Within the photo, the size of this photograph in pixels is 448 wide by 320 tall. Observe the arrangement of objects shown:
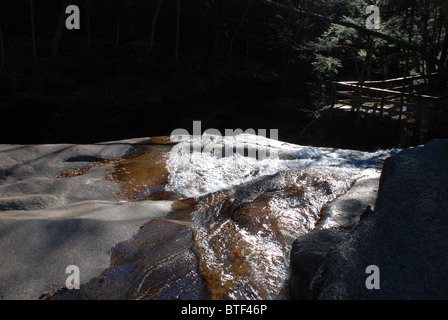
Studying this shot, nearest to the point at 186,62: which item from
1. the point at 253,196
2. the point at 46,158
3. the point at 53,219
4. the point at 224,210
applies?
the point at 46,158

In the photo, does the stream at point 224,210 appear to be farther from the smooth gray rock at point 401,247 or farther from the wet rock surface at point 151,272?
the smooth gray rock at point 401,247

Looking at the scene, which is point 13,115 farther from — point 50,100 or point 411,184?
point 411,184

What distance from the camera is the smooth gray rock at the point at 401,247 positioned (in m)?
2.31

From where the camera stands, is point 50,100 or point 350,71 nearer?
point 50,100

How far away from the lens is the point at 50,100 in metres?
15.4

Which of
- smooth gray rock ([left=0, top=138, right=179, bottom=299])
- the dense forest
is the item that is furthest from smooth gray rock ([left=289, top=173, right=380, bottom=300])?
the dense forest

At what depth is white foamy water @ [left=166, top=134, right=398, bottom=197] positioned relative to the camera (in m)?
6.61

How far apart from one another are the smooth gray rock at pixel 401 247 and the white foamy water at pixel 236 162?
3.53 m

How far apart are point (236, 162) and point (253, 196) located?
182cm

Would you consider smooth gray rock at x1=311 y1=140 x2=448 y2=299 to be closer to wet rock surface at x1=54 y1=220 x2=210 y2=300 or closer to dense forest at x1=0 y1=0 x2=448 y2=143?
wet rock surface at x1=54 y1=220 x2=210 y2=300

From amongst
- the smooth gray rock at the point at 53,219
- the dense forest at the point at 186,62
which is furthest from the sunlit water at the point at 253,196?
the dense forest at the point at 186,62

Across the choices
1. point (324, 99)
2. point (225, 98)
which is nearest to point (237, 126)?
point (225, 98)

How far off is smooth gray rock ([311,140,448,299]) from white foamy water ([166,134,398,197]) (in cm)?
353
